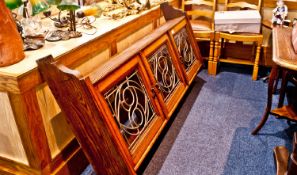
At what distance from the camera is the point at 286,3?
10.3 feet

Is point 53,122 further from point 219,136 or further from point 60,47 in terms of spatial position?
point 219,136

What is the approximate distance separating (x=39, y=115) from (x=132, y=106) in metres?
0.63

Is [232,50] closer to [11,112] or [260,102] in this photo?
[260,102]

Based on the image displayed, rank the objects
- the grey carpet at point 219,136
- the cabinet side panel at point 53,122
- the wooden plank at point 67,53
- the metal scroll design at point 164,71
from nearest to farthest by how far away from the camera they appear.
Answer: the wooden plank at point 67,53
the cabinet side panel at point 53,122
the grey carpet at point 219,136
the metal scroll design at point 164,71

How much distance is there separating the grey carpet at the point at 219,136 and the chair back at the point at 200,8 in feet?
3.14

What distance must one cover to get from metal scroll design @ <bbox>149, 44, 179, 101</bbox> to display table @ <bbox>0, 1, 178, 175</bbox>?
0.41m

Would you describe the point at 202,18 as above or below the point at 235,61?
above

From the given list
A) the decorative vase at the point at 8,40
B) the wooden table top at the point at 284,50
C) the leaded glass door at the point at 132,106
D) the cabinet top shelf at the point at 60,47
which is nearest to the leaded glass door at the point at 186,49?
the cabinet top shelf at the point at 60,47

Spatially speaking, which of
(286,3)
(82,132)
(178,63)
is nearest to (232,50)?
(286,3)

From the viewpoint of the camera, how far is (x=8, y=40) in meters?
1.42

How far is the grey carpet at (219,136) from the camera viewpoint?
1.99 meters

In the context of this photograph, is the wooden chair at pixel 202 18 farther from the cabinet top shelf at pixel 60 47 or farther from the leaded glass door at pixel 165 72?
the cabinet top shelf at pixel 60 47

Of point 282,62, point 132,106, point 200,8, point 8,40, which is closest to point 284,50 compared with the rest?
point 282,62

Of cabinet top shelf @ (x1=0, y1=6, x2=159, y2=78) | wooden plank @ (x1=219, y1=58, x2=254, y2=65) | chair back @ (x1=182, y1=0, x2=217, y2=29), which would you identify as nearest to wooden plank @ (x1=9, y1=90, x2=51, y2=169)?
cabinet top shelf @ (x1=0, y1=6, x2=159, y2=78)
